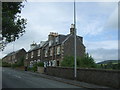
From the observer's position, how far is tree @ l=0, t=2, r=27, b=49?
1566 centimetres

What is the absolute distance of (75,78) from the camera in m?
27.7

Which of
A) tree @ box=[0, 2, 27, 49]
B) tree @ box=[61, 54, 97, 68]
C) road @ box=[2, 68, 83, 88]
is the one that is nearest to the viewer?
tree @ box=[0, 2, 27, 49]

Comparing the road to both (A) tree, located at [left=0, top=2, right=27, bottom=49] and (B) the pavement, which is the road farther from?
(A) tree, located at [left=0, top=2, right=27, bottom=49]

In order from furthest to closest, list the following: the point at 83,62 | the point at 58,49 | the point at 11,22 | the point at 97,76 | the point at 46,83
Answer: the point at 58,49 → the point at 83,62 → the point at 46,83 → the point at 97,76 → the point at 11,22

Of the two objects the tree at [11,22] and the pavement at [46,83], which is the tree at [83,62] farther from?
the tree at [11,22]

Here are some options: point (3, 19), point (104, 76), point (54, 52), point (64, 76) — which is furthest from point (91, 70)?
point (54, 52)

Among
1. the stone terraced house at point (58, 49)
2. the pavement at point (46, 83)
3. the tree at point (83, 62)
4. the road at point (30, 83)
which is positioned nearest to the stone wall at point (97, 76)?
the pavement at point (46, 83)

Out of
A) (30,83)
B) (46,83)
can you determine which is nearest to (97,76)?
(46,83)

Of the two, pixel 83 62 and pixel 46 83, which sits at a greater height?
pixel 83 62

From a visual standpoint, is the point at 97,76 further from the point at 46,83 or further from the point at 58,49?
the point at 58,49

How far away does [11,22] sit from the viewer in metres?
16.0

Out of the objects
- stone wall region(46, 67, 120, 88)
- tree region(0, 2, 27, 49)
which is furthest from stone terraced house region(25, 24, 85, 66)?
tree region(0, 2, 27, 49)

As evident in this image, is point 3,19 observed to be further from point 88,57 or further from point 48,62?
point 48,62

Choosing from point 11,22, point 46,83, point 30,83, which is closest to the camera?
point 11,22
